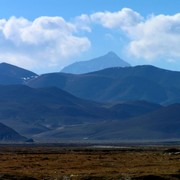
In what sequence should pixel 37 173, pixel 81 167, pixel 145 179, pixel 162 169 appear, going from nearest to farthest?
pixel 145 179 < pixel 37 173 < pixel 162 169 < pixel 81 167

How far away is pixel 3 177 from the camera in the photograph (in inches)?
1988

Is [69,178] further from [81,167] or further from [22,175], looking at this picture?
[81,167]

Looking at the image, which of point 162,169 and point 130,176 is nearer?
point 130,176

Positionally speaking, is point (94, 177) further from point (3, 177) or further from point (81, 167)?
point (81, 167)

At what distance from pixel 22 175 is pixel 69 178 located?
5.06m

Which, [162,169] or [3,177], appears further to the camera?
[162,169]

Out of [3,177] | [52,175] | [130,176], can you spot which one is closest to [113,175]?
[130,176]

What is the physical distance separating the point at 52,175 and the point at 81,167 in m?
11.5

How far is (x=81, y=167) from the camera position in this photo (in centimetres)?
6406

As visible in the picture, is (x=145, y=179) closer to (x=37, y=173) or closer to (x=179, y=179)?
(x=179, y=179)

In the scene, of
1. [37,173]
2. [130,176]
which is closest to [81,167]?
[37,173]

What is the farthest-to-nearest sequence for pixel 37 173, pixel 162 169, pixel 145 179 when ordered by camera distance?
pixel 162 169
pixel 37 173
pixel 145 179

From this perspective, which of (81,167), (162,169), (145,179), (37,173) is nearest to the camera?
(145,179)

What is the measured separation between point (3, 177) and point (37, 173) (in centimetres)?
533
